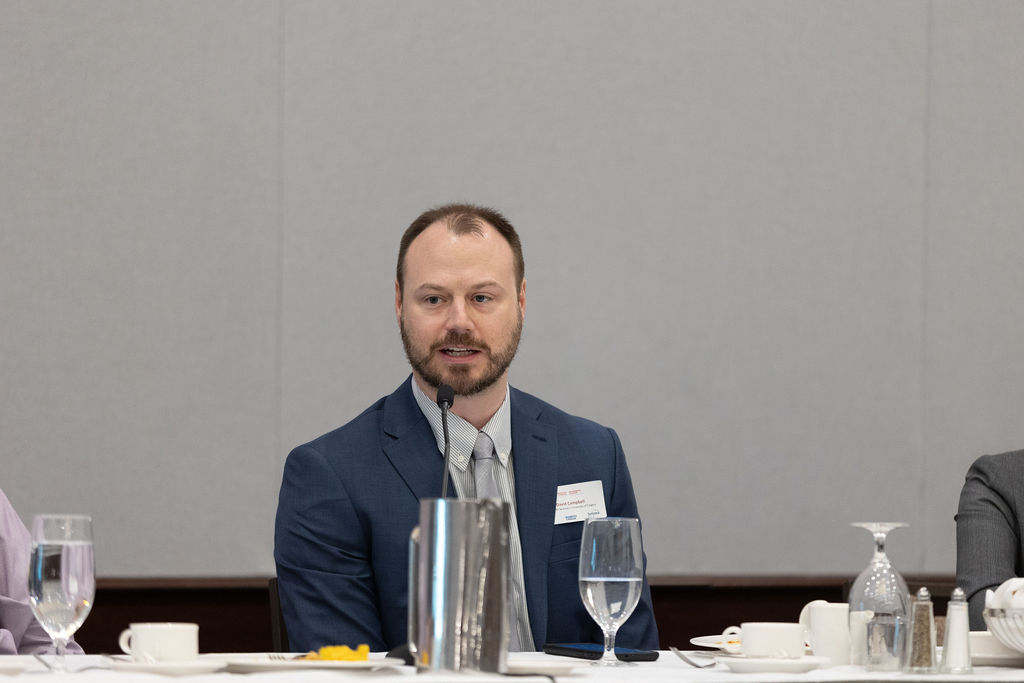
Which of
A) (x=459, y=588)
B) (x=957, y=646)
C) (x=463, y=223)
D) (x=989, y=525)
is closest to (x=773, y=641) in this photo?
(x=957, y=646)

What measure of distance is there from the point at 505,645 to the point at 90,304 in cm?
259

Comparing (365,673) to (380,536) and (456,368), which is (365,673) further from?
(456,368)

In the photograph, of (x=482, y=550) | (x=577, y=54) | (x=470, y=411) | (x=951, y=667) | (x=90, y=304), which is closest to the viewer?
(x=482, y=550)

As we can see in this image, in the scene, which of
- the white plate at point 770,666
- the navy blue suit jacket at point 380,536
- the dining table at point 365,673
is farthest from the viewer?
the navy blue suit jacket at point 380,536

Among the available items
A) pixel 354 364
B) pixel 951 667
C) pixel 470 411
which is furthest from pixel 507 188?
pixel 951 667

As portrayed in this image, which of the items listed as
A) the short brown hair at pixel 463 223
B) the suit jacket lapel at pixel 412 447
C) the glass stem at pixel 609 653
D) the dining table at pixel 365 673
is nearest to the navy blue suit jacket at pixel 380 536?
the suit jacket lapel at pixel 412 447

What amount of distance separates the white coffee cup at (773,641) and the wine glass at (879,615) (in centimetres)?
7

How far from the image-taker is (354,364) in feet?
11.8

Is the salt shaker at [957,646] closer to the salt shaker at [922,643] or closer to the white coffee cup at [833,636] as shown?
the salt shaker at [922,643]

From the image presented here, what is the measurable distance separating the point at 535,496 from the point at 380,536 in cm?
29

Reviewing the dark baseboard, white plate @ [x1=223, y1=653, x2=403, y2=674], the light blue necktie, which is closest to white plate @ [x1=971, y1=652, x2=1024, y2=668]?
white plate @ [x1=223, y1=653, x2=403, y2=674]

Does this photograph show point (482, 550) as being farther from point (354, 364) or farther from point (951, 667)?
point (354, 364)

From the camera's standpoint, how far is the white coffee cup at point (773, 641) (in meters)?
1.45

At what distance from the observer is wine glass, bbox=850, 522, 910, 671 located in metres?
1.41
